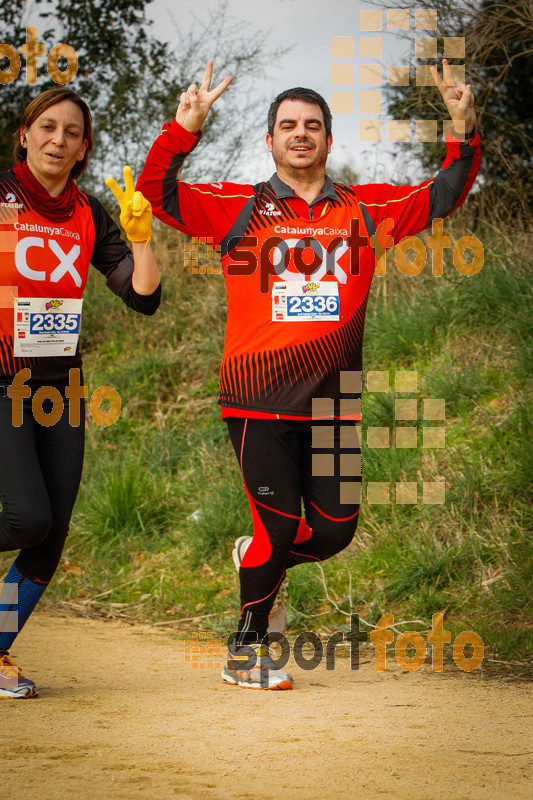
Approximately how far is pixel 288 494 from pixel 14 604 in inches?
50.6

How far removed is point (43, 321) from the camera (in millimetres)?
3928

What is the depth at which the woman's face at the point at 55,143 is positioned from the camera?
158 inches

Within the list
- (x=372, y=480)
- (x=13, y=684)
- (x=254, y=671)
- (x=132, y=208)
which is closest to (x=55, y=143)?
(x=132, y=208)

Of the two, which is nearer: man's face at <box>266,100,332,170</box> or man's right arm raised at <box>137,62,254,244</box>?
man's right arm raised at <box>137,62,254,244</box>

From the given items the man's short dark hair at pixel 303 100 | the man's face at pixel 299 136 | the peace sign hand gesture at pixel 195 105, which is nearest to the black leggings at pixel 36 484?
the peace sign hand gesture at pixel 195 105

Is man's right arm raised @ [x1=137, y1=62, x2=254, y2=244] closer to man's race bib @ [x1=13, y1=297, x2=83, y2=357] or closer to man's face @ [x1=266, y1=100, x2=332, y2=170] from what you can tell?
man's face @ [x1=266, y1=100, x2=332, y2=170]

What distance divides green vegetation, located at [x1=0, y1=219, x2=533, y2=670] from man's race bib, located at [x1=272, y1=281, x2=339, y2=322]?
2.04 m

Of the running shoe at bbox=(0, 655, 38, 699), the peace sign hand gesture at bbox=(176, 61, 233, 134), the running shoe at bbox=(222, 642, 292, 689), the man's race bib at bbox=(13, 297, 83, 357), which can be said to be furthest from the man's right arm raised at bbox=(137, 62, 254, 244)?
the running shoe at bbox=(0, 655, 38, 699)

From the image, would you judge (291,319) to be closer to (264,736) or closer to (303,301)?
(303,301)

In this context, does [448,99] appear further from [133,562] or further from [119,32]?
[119,32]

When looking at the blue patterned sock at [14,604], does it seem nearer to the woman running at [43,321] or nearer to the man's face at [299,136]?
the woman running at [43,321]

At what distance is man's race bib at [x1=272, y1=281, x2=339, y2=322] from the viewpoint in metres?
4.15

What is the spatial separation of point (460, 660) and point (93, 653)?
6.47ft

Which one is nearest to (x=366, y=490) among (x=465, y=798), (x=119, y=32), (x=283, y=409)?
(x=283, y=409)
